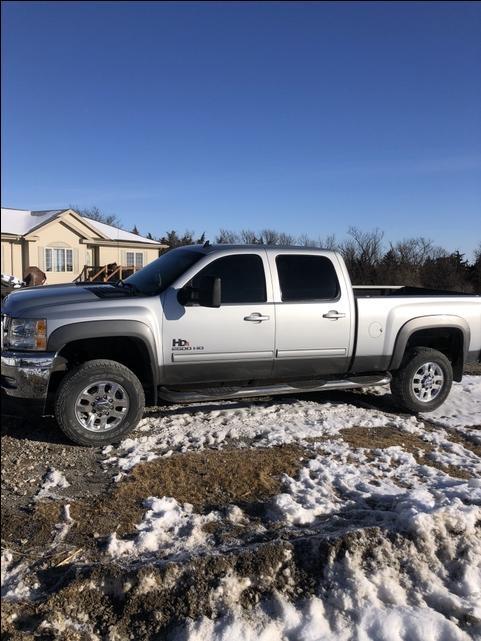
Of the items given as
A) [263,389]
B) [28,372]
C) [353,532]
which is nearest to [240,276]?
[263,389]

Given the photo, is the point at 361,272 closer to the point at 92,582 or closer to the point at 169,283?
the point at 169,283

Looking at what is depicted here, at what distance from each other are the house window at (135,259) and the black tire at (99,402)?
29.1 m

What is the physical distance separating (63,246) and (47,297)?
88.3ft

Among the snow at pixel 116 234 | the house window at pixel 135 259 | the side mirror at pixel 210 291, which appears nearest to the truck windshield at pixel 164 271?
the side mirror at pixel 210 291

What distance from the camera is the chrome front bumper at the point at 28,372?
4.74 m

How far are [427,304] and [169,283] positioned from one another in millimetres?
3040

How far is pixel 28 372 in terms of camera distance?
480 centimetres

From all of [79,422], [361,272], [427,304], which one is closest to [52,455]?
[79,422]

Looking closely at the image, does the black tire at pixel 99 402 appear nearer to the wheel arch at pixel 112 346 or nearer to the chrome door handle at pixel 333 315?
the wheel arch at pixel 112 346

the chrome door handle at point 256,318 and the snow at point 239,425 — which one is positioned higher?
the chrome door handle at point 256,318

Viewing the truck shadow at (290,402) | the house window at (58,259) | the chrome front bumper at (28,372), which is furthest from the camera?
the house window at (58,259)

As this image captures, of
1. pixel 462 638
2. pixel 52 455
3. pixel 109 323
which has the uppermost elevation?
pixel 109 323

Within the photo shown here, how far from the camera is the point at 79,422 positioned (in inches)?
197

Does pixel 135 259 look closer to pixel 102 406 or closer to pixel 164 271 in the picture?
pixel 164 271
